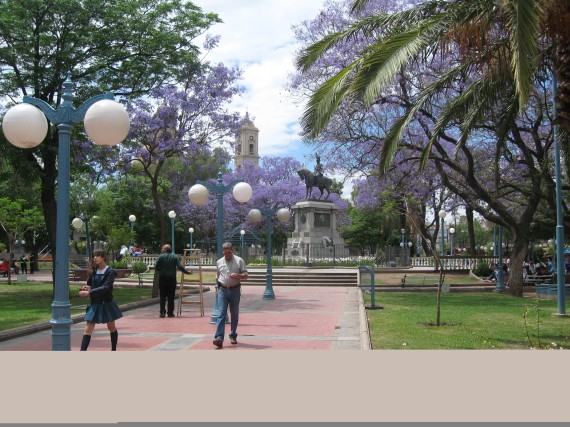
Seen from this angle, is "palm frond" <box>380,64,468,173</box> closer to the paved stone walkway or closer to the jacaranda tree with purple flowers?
the paved stone walkway

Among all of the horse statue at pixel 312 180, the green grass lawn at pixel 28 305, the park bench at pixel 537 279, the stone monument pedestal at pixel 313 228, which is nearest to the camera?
the green grass lawn at pixel 28 305

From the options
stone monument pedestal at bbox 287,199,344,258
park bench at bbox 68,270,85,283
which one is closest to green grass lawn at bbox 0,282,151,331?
park bench at bbox 68,270,85,283

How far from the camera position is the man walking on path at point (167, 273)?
13492 millimetres

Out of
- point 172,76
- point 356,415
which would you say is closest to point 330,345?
point 356,415

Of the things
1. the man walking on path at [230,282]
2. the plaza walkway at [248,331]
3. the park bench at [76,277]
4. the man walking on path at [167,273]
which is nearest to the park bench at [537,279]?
the plaza walkway at [248,331]

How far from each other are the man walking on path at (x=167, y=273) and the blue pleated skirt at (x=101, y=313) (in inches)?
212

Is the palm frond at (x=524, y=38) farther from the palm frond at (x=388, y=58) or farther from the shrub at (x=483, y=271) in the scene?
the shrub at (x=483, y=271)

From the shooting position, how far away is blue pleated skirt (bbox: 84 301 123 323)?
25.7 feet

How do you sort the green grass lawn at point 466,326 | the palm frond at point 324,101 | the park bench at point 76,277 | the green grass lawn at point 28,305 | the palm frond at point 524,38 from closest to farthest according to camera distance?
the palm frond at point 524,38
the green grass lawn at point 466,326
the palm frond at point 324,101
the green grass lawn at point 28,305
the park bench at point 76,277

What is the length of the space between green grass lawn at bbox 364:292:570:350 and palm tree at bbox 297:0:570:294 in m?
3.29

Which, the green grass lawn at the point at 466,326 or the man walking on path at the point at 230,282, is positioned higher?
the man walking on path at the point at 230,282

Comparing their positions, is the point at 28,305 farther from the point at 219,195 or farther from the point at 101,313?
the point at 101,313

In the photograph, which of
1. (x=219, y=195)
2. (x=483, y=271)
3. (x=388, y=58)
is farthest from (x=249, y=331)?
(x=483, y=271)

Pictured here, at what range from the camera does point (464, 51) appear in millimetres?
9227
